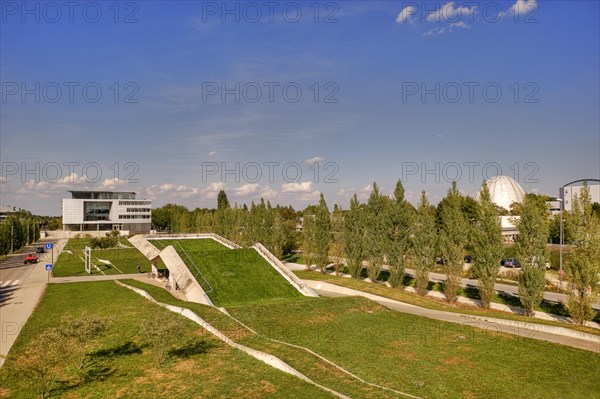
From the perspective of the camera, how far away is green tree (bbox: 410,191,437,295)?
4312 cm

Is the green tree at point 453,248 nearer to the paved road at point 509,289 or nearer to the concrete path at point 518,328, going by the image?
the concrete path at point 518,328

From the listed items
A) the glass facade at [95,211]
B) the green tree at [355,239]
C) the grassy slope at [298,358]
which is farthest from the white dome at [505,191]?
the glass facade at [95,211]

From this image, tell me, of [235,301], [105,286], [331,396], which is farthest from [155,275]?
[331,396]

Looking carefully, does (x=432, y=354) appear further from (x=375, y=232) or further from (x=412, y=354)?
(x=375, y=232)

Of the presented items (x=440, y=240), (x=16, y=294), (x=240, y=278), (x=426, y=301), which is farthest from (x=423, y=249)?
(x=16, y=294)

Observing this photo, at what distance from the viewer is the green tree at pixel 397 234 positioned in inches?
1825

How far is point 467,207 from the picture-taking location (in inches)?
3314

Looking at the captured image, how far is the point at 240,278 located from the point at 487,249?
24.0m

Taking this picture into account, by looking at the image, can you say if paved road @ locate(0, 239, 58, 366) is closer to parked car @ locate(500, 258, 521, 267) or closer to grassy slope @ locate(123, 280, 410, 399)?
grassy slope @ locate(123, 280, 410, 399)

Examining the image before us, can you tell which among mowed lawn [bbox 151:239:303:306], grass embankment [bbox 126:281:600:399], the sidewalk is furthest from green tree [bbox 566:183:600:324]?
the sidewalk

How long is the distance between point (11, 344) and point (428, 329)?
26.6 m

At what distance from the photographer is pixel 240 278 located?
41438 millimetres

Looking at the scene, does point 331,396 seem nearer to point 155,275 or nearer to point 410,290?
point 410,290

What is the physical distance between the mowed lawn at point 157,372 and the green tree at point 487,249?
82.4 feet
